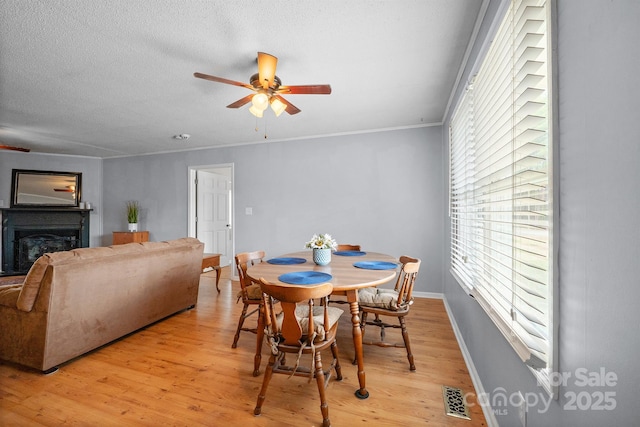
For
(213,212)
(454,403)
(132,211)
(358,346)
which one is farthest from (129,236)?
(454,403)

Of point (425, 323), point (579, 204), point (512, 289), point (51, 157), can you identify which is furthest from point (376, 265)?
point (51, 157)

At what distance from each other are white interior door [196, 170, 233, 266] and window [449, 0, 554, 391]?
4414 mm

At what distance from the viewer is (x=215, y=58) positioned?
2199 mm

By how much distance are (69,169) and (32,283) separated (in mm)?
5078

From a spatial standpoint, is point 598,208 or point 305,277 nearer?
point 598,208

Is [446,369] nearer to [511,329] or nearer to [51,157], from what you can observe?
[511,329]

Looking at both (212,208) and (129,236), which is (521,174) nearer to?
(212,208)

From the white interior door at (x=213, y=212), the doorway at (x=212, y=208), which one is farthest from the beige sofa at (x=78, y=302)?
the white interior door at (x=213, y=212)

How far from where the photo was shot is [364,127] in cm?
396

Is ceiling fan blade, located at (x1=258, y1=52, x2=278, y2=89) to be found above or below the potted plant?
above

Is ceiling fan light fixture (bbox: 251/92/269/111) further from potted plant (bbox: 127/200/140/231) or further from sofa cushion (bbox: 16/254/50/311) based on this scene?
potted plant (bbox: 127/200/140/231)

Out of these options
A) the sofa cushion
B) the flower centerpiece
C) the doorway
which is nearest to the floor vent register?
the flower centerpiece

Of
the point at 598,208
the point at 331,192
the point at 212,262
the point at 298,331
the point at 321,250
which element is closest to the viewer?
the point at 598,208

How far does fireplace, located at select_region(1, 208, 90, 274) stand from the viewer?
494cm
